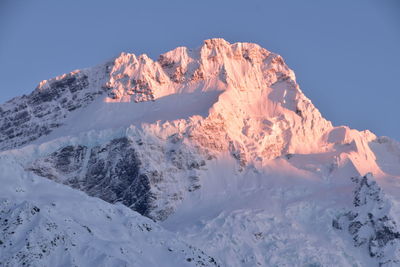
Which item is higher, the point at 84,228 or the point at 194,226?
the point at 194,226

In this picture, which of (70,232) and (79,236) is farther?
(79,236)

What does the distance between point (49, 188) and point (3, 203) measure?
1372 centimetres

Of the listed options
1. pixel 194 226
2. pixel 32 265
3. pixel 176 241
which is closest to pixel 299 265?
pixel 194 226

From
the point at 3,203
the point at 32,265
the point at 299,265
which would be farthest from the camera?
the point at 299,265

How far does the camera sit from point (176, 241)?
14875cm

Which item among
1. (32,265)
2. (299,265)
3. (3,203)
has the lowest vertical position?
(32,265)

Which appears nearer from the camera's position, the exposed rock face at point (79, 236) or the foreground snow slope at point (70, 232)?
the exposed rock face at point (79, 236)

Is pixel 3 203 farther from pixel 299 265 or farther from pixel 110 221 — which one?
pixel 299 265

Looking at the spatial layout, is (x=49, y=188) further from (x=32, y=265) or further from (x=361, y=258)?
(x=361, y=258)

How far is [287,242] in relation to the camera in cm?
19762

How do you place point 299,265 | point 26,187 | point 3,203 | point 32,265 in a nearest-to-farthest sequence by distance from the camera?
1. point 32,265
2. point 3,203
3. point 26,187
4. point 299,265

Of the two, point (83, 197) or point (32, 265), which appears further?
point (83, 197)

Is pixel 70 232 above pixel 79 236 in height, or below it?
below

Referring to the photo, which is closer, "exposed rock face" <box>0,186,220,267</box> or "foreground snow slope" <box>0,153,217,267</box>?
"exposed rock face" <box>0,186,220,267</box>
